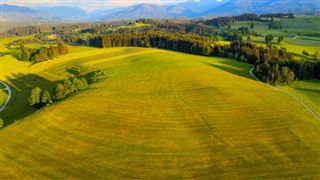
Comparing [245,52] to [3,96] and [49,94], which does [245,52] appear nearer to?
[49,94]

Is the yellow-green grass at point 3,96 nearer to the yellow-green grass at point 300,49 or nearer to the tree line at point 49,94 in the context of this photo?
the tree line at point 49,94

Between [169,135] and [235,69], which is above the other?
[235,69]

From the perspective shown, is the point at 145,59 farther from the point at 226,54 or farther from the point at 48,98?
the point at 48,98

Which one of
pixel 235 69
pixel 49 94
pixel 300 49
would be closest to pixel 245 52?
pixel 235 69

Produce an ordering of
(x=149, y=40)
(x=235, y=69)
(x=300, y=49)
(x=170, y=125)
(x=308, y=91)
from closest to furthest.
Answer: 1. (x=170, y=125)
2. (x=308, y=91)
3. (x=235, y=69)
4. (x=300, y=49)
5. (x=149, y=40)

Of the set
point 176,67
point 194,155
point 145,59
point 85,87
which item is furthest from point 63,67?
point 194,155
